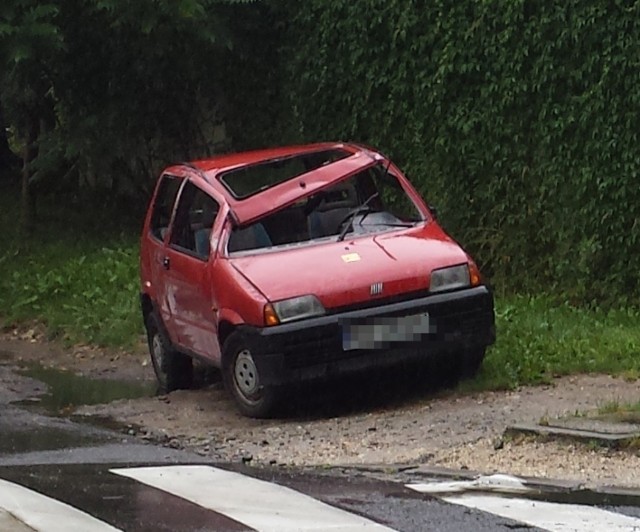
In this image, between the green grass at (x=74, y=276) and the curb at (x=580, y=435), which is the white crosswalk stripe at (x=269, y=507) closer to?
the curb at (x=580, y=435)

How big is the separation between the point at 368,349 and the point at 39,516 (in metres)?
3.24

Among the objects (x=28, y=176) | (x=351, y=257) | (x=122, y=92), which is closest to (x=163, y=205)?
(x=351, y=257)

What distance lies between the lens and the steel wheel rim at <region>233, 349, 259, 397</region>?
9336 mm

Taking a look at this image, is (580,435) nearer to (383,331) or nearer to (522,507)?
(522,507)

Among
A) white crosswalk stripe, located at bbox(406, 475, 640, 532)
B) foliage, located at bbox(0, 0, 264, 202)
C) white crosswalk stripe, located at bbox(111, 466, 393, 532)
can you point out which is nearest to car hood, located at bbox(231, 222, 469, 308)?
white crosswalk stripe, located at bbox(111, 466, 393, 532)

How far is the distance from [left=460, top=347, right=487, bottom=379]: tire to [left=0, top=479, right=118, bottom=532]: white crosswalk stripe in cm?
373

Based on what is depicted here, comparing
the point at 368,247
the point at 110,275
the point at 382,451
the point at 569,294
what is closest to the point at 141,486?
the point at 382,451

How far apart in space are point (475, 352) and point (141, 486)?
3327 mm

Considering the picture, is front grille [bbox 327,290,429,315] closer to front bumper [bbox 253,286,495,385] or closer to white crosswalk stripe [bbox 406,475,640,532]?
front bumper [bbox 253,286,495,385]

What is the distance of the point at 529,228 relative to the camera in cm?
1297

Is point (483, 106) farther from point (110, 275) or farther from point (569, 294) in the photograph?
point (110, 275)

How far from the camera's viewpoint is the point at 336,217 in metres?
10.4

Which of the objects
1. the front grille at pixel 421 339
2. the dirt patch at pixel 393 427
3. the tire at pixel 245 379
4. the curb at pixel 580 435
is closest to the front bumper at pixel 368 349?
the front grille at pixel 421 339

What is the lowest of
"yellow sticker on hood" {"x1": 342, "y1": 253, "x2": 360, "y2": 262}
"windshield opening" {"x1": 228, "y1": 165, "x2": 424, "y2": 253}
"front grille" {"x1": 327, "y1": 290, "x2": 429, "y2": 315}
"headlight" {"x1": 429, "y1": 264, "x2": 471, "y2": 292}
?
"front grille" {"x1": 327, "y1": 290, "x2": 429, "y2": 315}
